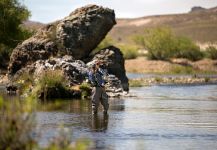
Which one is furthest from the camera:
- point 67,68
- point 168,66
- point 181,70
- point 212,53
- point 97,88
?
point 212,53

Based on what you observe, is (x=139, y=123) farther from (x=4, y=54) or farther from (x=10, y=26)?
(x=10, y=26)

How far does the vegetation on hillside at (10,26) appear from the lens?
63438 millimetres

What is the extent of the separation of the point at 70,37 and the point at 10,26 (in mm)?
23605

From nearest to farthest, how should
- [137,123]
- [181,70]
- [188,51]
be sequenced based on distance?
[137,123]
[181,70]
[188,51]

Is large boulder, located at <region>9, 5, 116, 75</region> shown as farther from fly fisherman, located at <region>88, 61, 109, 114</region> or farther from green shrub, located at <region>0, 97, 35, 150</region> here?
green shrub, located at <region>0, 97, 35, 150</region>

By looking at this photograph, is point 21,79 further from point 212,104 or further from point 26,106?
point 26,106

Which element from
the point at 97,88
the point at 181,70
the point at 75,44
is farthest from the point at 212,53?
the point at 97,88

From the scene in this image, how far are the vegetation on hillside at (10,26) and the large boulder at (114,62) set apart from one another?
21390mm

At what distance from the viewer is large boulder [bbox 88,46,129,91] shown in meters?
41.9

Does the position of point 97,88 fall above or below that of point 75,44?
below

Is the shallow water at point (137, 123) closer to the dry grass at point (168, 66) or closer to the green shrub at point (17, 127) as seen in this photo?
the green shrub at point (17, 127)

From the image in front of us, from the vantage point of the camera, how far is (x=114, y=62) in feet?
139

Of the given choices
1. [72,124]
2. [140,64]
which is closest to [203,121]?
[72,124]

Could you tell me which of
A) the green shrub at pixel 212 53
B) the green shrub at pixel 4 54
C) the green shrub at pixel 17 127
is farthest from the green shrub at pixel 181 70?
the green shrub at pixel 17 127
